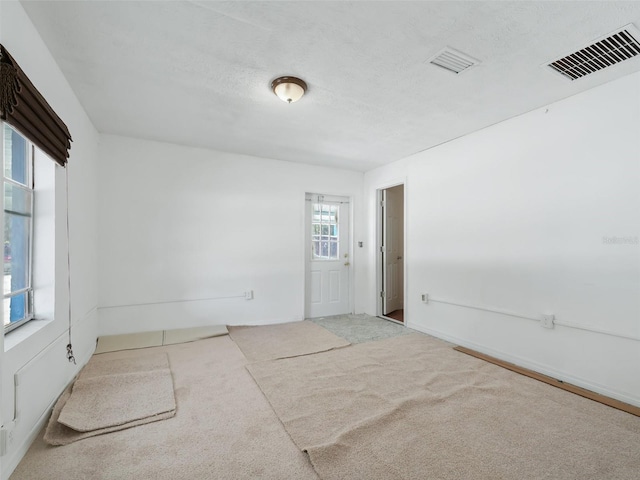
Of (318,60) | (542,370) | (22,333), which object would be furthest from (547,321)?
(22,333)

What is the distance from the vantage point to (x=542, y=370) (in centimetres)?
281

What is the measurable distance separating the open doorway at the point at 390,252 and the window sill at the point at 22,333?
424 centimetres

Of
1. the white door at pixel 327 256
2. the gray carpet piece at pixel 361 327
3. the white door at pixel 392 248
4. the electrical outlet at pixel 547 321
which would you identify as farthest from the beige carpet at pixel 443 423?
the white door at pixel 392 248

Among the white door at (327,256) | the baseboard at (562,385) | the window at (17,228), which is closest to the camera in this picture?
the window at (17,228)

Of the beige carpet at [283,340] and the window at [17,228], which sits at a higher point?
the window at [17,228]

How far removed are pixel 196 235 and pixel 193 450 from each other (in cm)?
285

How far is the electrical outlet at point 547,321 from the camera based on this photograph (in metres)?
2.73

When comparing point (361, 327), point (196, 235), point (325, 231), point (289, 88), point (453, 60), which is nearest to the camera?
point (453, 60)

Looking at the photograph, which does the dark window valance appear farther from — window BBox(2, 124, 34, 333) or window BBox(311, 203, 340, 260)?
window BBox(311, 203, 340, 260)

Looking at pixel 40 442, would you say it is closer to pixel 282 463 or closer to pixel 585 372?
pixel 282 463

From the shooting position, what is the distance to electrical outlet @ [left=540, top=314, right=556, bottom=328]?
273 centimetres

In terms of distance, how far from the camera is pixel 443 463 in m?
1.66

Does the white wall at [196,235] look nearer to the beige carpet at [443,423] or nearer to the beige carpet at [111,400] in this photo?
the beige carpet at [111,400]

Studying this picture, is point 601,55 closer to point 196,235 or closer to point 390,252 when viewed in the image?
point 390,252
